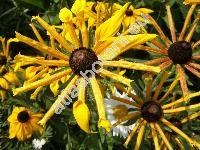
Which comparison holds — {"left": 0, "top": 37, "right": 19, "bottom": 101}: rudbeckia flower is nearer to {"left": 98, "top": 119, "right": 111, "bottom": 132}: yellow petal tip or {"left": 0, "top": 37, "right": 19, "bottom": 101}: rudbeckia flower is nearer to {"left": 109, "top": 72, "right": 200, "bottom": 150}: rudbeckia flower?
{"left": 109, "top": 72, "right": 200, "bottom": 150}: rudbeckia flower

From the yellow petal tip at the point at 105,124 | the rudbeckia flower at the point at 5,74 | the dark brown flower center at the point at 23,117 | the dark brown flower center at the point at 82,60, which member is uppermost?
the rudbeckia flower at the point at 5,74

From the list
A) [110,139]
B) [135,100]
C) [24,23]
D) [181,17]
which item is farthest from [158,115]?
[24,23]

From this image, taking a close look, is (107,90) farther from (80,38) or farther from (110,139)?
(110,139)

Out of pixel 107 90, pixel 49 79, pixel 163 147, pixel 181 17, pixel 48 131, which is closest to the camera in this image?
pixel 49 79

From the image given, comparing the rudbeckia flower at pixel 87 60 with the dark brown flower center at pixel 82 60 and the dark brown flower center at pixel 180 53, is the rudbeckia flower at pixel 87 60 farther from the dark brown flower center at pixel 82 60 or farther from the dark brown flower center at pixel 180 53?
the dark brown flower center at pixel 180 53

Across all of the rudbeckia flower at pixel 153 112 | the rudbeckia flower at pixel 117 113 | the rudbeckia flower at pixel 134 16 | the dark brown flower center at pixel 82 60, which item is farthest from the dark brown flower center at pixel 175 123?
the dark brown flower center at pixel 82 60

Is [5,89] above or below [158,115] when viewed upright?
above
